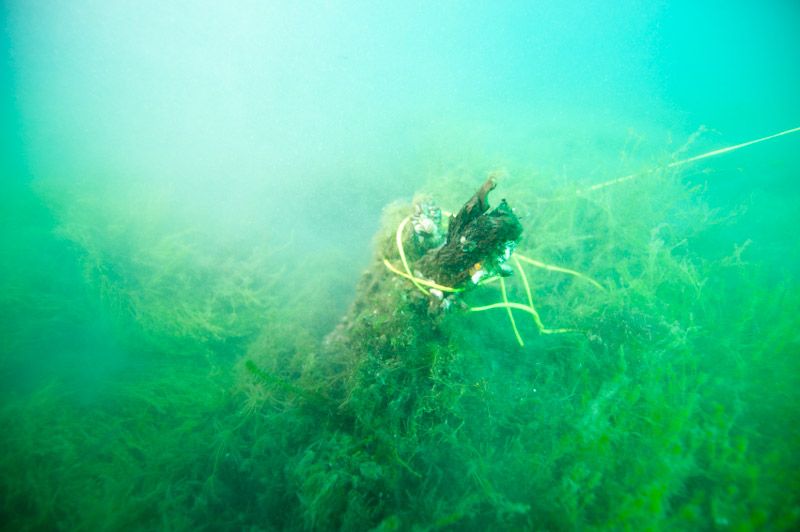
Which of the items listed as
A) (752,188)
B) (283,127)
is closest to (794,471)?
(752,188)

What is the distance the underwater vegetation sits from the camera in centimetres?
204

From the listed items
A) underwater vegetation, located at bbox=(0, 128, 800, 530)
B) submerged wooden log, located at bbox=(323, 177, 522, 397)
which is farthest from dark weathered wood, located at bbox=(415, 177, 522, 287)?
underwater vegetation, located at bbox=(0, 128, 800, 530)

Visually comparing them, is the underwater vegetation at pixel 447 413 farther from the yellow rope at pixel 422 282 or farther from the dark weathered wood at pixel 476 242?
the dark weathered wood at pixel 476 242

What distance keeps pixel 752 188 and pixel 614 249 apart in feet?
16.6

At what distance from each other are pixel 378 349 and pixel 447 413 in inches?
30.7

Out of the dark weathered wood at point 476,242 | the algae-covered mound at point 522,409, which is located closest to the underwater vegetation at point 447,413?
the algae-covered mound at point 522,409

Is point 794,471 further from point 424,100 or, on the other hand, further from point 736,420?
point 424,100

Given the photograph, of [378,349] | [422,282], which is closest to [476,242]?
[422,282]

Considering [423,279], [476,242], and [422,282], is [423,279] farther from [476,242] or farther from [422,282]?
[476,242]

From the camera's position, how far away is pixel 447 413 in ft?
7.73

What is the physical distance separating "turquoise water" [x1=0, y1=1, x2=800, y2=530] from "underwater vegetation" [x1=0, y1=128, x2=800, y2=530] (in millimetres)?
21

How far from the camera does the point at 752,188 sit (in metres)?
6.05

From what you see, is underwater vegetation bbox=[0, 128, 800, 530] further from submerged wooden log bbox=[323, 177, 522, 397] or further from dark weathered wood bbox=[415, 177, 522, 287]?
dark weathered wood bbox=[415, 177, 522, 287]

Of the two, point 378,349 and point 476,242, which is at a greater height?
point 476,242
